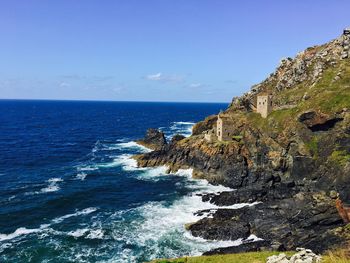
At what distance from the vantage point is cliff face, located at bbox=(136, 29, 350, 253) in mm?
52438

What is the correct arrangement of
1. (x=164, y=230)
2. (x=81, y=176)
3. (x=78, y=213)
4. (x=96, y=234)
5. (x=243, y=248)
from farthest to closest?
(x=81, y=176) → (x=78, y=213) → (x=164, y=230) → (x=96, y=234) → (x=243, y=248)

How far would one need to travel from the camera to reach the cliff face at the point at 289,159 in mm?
52438

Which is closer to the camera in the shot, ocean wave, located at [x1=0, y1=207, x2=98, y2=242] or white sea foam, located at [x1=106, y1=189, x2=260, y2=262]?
white sea foam, located at [x1=106, y1=189, x2=260, y2=262]

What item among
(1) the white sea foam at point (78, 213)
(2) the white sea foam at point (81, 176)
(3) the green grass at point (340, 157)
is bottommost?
(1) the white sea foam at point (78, 213)

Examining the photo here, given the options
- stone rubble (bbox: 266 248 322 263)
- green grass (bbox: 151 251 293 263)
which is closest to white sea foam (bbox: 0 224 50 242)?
green grass (bbox: 151 251 293 263)

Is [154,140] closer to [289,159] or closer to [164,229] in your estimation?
[289,159]

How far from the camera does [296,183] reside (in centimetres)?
7000

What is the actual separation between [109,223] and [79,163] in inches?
1902

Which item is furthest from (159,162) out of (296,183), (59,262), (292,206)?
(59,262)

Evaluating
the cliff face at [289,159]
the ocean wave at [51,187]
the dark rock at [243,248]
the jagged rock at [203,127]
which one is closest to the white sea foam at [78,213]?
the ocean wave at [51,187]

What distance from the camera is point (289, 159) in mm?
76062

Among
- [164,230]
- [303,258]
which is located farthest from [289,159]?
[303,258]

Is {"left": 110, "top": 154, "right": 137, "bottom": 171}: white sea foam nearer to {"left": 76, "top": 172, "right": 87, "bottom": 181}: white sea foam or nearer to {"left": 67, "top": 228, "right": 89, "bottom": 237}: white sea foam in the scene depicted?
{"left": 76, "top": 172, "right": 87, "bottom": 181}: white sea foam

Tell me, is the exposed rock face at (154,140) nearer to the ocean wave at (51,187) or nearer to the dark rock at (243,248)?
the ocean wave at (51,187)
